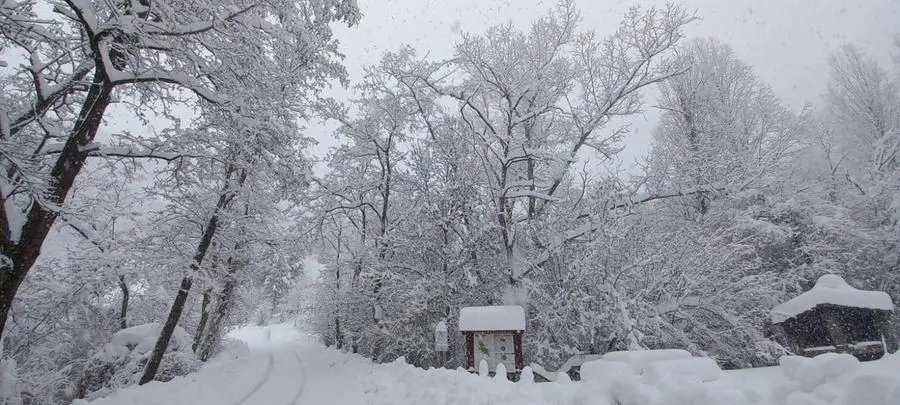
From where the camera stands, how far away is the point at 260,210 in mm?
14672

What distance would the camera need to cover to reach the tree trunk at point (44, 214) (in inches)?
220

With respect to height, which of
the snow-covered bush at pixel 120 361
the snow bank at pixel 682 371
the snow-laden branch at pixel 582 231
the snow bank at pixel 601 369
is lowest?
the snow-covered bush at pixel 120 361

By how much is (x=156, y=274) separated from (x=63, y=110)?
764cm

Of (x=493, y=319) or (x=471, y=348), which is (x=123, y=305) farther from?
(x=493, y=319)

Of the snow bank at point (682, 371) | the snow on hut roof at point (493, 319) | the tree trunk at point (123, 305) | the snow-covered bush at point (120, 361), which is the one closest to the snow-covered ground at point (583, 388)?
the snow bank at point (682, 371)

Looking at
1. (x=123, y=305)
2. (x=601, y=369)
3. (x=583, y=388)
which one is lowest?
(x=583, y=388)

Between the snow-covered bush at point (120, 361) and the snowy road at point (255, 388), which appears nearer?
the snowy road at point (255, 388)

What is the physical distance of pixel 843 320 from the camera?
28.2ft

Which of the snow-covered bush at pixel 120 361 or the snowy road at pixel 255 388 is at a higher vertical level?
the snow-covered bush at pixel 120 361

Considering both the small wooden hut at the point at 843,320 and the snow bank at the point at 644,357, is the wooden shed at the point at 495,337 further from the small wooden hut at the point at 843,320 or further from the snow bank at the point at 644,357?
the small wooden hut at the point at 843,320

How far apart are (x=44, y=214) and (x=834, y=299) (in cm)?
1437

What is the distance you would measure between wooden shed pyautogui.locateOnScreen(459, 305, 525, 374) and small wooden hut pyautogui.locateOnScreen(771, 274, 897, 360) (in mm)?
6228

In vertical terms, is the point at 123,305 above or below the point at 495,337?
above

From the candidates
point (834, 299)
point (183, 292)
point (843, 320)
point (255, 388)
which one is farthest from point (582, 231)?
point (183, 292)
